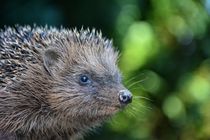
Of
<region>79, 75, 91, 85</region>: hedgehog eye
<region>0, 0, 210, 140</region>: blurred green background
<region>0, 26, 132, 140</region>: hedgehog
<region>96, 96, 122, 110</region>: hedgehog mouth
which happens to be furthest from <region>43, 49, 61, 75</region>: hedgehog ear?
<region>0, 0, 210, 140</region>: blurred green background

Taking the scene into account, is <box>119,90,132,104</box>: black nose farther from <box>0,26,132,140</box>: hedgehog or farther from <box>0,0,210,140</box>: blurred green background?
<box>0,0,210,140</box>: blurred green background

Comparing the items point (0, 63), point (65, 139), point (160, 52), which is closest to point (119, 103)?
point (65, 139)

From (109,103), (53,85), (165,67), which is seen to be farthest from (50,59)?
(165,67)

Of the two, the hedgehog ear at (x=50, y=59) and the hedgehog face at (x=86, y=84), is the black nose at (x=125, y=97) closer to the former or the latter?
the hedgehog face at (x=86, y=84)

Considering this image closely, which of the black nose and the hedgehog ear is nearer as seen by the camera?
the black nose

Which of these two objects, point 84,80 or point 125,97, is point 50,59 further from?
point 125,97

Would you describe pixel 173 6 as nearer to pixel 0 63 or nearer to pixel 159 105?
pixel 159 105

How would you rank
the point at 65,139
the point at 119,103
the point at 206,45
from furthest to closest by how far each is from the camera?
1. the point at 206,45
2. the point at 65,139
3. the point at 119,103

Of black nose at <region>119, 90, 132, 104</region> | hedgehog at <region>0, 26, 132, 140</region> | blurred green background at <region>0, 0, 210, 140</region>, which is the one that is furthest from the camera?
blurred green background at <region>0, 0, 210, 140</region>
